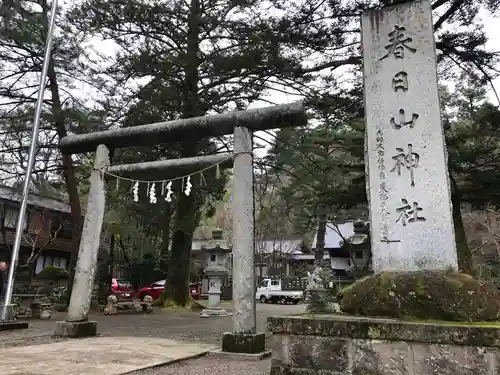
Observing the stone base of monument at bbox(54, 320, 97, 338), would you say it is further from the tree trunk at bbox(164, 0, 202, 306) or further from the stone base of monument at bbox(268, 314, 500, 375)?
the tree trunk at bbox(164, 0, 202, 306)

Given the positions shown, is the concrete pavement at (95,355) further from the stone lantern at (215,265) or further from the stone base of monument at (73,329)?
the stone lantern at (215,265)

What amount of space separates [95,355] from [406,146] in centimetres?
525

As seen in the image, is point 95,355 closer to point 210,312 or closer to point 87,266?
point 87,266

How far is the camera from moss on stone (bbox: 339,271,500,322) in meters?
3.87

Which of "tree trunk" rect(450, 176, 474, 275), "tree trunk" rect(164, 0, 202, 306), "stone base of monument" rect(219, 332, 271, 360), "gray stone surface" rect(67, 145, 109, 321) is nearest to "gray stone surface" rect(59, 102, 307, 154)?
"gray stone surface" rect(67, 145, 109, 321)

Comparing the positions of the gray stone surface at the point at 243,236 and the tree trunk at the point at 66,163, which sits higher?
the tree trunk at the point at 66,163

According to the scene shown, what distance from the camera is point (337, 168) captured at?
→ 11.5 metres

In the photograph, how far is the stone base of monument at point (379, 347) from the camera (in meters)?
3.41

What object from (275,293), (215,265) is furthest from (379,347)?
(275,293)

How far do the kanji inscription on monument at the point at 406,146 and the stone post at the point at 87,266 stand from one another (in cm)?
596

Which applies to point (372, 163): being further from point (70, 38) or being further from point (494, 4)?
point (70, 38)

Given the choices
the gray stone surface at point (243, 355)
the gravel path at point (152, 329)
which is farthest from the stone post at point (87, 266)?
the gray stone surface at point (243, 355)

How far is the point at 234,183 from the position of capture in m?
7.21

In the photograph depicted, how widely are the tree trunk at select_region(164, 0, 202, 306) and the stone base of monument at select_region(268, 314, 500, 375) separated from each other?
8.62 m
